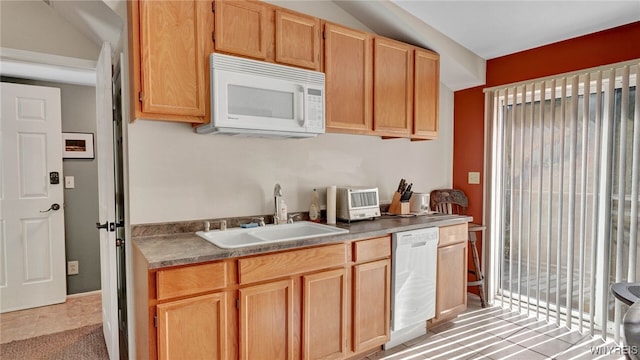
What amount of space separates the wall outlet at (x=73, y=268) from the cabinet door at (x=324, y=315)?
9.01 feet

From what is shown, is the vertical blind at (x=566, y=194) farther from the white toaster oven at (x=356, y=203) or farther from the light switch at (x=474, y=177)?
the white toaster oven at (x=356, y=203)

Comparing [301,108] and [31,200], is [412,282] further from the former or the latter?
[31,200]

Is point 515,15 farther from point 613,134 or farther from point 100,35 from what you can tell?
point 100,35

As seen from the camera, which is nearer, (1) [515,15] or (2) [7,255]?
(1) [515,15]

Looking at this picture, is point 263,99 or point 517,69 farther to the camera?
point 517,69

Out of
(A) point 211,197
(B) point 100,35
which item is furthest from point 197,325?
(B) point 100,35

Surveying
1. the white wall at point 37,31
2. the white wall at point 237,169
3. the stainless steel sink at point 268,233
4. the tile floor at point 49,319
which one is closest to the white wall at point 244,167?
the white wall at point 237,169

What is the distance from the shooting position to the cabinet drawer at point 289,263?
1.83m

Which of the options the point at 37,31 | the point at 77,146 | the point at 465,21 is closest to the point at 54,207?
the point at 77,146

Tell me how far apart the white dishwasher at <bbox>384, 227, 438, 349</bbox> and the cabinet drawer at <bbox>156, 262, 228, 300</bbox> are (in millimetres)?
1237

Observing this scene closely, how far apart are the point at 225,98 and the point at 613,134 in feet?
8.92

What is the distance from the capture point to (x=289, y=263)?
1.96 metres

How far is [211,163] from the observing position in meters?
2.32

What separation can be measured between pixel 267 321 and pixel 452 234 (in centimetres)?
170
